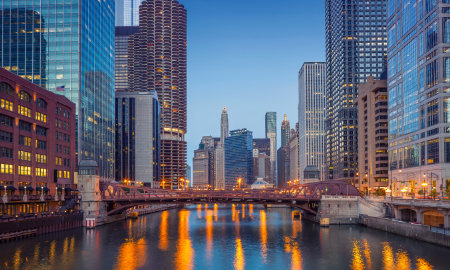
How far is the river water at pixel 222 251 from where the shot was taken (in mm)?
60466

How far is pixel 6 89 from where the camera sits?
8644cm

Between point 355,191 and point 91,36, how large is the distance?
104001mm

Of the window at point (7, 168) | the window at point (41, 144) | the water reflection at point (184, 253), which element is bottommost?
the water reflection at point (184, 253)

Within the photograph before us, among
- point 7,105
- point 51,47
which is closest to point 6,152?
point 7,105

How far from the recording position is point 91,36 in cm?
15550

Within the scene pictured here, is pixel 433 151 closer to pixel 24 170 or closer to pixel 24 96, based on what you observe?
pixel 24 170

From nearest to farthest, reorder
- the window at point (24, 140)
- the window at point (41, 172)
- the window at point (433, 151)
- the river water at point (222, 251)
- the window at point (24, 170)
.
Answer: the river water at point (222, 251) → the window at point (24, 170) → the window at point (24, 140) → the window at point (41, 172) → the window at point (433, 151)

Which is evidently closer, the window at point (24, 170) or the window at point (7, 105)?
the window at point (7, 105)

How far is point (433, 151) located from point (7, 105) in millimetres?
106881

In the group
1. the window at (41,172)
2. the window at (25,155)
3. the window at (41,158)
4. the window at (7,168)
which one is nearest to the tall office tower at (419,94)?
the window at (41,172)

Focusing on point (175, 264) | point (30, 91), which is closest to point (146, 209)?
point (30, 91)

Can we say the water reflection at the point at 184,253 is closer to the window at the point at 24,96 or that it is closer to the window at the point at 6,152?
the window at the point at 6,152

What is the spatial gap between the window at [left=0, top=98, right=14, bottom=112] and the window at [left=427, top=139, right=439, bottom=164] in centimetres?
10518

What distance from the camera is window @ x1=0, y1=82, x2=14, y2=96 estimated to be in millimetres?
85231
